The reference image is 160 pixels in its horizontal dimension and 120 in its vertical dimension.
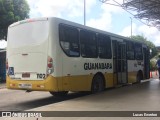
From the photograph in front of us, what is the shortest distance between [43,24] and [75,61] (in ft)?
6.31

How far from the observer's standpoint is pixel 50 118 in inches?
336

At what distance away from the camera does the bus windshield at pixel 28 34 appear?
11.9 meters

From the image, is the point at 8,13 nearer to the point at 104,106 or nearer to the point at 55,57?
the point at 55,57

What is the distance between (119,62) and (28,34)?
6.23m

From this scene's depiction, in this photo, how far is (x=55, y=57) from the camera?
37.9ft

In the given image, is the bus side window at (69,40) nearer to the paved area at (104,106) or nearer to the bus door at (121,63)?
the paved area at (104,106)

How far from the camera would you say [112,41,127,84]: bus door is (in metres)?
16.4

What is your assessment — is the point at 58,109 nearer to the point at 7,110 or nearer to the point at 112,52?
the point at 7,110

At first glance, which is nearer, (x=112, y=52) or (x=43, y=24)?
(x=43, y=24)

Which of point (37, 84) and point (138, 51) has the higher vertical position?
point (138, 51)

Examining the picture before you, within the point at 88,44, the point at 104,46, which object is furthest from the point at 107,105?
the point at 104,46

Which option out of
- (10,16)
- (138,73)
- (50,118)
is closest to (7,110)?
(50,118)

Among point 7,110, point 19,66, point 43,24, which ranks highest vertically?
point 43,24

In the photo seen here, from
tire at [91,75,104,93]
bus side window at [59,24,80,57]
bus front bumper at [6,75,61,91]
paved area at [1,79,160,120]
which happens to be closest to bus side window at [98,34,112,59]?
tire at [91,75,104,93]
